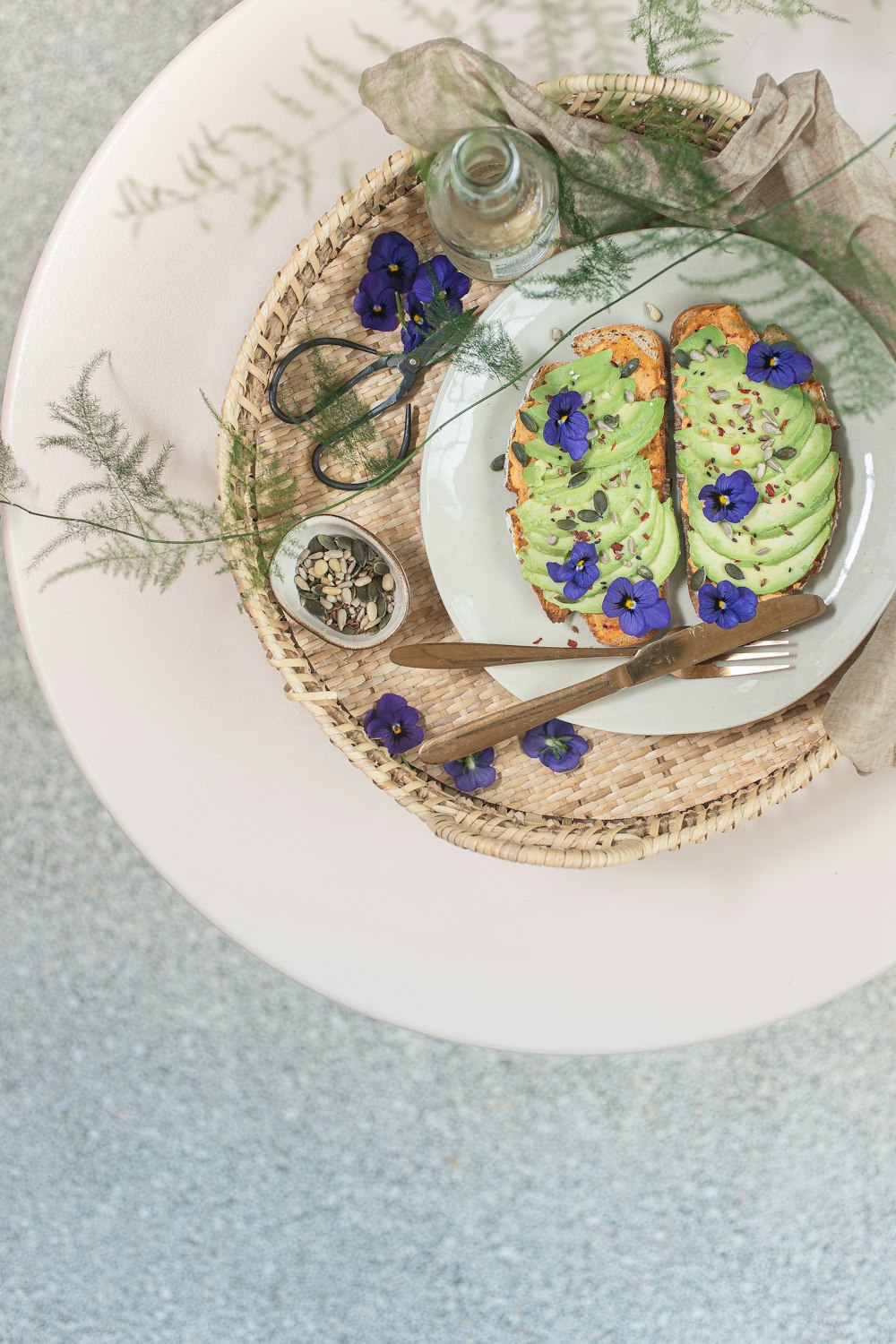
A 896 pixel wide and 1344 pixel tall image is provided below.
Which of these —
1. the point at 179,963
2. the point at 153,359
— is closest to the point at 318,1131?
the point at 179,963

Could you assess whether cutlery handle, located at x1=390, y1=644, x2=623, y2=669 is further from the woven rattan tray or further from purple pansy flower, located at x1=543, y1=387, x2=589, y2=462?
purple pansy flower, located at x1=543, y1=387, x2=589, y2=462

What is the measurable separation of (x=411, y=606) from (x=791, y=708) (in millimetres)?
386

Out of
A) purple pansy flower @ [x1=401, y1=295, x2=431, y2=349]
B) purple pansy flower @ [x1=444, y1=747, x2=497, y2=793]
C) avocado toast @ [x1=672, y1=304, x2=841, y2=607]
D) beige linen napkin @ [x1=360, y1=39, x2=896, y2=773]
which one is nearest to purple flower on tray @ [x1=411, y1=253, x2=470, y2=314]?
purple pansy flower @ [x1=401, y1=295, x2=431, y2=349]

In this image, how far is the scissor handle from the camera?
1018mm

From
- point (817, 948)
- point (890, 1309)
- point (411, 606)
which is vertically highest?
point (411, 606)

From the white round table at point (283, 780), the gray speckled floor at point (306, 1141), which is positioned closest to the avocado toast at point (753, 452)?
the white round table at point (283, 780)

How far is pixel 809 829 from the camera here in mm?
1047

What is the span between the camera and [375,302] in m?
1.03

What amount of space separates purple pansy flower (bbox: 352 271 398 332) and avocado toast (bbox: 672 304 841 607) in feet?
0.89

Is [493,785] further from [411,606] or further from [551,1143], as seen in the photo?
[551,1143]

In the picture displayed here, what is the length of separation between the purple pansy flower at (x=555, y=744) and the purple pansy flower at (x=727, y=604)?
0.17 meters

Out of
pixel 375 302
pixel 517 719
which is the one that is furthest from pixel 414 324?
pixel 517 719

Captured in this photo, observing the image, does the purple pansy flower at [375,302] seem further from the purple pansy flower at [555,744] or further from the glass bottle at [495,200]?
the purple pansy flower at [555,744]

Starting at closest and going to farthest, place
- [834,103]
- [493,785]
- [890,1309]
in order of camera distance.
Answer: [834,103], [493,785], [890,1309]
